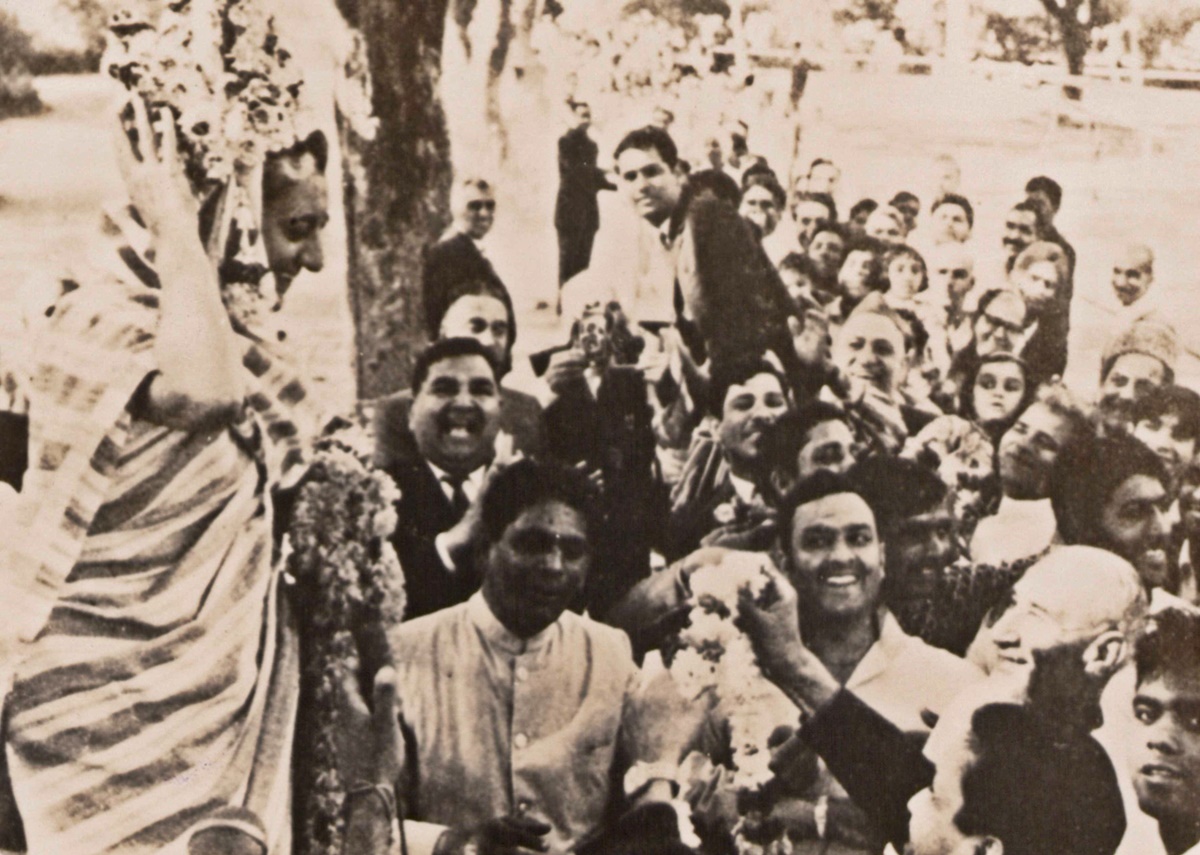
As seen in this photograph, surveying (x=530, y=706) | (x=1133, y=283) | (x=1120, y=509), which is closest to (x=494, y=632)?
(x=530, y=706)

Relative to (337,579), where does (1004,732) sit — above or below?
below

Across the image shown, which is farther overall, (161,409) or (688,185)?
(688,185)

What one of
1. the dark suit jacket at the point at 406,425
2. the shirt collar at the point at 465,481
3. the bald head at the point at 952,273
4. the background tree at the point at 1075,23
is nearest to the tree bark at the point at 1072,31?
the background tree at the point at 1075,23

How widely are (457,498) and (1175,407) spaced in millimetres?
1672

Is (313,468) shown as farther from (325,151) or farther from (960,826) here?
(960,826)

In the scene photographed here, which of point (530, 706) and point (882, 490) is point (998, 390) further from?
point (530, 706)

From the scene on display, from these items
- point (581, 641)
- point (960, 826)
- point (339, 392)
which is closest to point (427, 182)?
point (339, 392)

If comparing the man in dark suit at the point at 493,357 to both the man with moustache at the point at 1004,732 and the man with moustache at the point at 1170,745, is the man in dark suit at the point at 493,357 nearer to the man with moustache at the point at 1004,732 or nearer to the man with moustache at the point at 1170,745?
the man with moustache at the point at 1004,732

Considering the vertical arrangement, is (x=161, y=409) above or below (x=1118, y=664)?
above

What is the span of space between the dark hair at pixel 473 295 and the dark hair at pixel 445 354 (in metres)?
0.03

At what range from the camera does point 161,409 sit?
2957 millimetres

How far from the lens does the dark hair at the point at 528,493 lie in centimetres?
304

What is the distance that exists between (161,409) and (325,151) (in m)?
0.68

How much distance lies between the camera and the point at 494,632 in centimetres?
303
